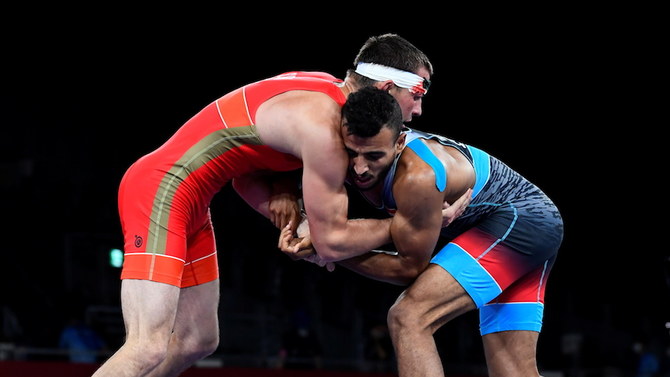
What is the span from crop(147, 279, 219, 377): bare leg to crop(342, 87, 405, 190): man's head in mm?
913

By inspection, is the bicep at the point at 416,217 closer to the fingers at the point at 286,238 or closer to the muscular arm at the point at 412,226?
the muscular arm at the point at 412,226

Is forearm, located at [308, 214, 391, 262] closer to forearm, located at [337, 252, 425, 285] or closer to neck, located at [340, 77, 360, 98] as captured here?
forearm, located at [337, 252, 425, 285]

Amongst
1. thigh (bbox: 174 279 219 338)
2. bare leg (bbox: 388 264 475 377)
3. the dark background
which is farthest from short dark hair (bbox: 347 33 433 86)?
the dark background

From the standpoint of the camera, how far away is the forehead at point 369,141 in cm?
335

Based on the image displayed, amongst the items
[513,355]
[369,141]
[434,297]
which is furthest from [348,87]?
[513,355]

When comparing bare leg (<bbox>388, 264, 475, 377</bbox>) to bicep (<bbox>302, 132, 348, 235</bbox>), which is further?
bare leg (<bbox>388, 264, 475, 377</bbox>)

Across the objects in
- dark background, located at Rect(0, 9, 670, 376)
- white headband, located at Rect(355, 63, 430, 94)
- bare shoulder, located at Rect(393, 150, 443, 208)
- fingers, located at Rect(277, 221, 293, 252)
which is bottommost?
dark background, located at Rect(0, 9, 670, 376)

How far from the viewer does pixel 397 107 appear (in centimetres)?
347

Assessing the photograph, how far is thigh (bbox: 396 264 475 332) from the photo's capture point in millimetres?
3674

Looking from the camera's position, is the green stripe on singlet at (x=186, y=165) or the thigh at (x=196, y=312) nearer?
the green stripe on singlet at (x=186, y=165)

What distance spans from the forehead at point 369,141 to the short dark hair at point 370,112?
2 centimetres

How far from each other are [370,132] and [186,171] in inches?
30.7

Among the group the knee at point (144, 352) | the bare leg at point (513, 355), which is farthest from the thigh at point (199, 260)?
the bare leg at point (513, 355)

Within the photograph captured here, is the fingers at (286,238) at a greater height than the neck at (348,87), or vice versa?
the neck at (348,87)
